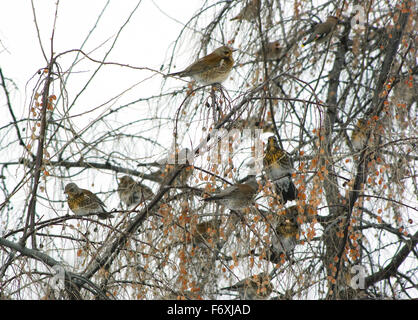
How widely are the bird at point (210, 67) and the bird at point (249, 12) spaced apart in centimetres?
30

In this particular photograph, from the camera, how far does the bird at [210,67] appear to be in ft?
15.4

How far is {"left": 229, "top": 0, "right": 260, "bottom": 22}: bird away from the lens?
15.6 feet

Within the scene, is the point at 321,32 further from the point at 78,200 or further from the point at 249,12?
the point at 78,200

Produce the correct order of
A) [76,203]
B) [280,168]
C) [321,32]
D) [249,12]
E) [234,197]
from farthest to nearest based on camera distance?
1. [321,32]
2. [76,203]
3. [249,12]
4. [280,168]
5. [234,197]

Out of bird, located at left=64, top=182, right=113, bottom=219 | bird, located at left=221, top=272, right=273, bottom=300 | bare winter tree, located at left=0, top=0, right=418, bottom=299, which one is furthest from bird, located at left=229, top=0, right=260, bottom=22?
bird, located at left=221, top=272, right=273, bottom=300

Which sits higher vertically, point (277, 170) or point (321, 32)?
point (321, 32)

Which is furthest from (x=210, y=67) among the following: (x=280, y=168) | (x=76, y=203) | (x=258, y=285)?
(x=258, y=285)

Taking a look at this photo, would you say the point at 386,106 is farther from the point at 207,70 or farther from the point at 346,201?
the point at 207,70

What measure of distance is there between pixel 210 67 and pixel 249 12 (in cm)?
63

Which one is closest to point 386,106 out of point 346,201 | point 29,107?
point 346,201

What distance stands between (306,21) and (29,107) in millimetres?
3292

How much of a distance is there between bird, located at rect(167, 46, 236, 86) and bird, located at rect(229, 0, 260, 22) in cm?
30

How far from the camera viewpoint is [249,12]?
489 cm
